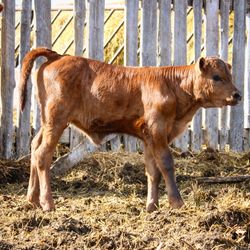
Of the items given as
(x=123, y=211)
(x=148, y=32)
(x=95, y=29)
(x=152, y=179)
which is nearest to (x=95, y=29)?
(x=95, y=29)

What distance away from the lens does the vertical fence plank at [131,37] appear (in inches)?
388

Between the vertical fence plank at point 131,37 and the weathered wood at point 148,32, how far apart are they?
0.15 meters

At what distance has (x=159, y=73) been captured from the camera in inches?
288

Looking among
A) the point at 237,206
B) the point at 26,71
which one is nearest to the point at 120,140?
the point at 26,71

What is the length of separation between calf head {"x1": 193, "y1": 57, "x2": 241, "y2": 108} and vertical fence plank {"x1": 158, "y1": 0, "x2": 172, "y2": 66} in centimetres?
299

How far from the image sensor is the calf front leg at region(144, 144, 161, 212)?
7133mm

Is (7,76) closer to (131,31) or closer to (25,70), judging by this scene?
(25,70)

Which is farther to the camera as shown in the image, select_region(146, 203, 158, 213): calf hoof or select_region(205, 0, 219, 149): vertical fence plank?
select_region(205, 0, 219, 149): vertical fence plank

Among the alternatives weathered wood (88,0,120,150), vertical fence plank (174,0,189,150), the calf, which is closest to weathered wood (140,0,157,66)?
vertical fence plank (174,0,189,150)

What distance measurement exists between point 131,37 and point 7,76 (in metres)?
1.89

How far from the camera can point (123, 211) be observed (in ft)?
22.8

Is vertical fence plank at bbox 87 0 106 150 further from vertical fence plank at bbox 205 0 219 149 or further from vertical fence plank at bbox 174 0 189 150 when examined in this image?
vertical fence plank at bbox 205 0 219 149

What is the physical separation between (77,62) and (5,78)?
1951 millimetres

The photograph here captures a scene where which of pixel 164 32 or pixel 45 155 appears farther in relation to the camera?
pixel 164 32
